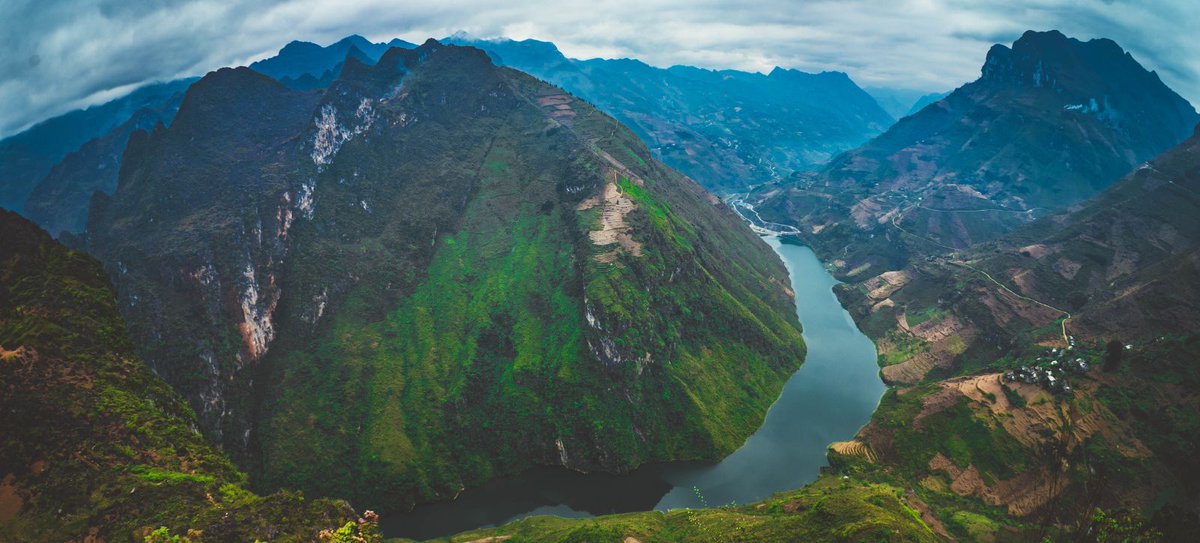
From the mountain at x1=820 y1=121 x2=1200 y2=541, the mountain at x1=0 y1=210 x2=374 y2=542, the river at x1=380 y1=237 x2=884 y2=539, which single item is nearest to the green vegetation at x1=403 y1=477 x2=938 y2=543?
the river at x1=380 y1=237 x2=884 y2=539

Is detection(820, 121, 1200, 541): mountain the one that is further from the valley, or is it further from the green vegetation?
the green vegetation

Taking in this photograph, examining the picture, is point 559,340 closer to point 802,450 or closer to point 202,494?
point 802,450

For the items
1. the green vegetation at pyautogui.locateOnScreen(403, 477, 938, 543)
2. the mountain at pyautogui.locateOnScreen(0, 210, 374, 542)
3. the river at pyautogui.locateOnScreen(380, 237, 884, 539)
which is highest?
the mountain at pyautogui.locateOnScreen(0, 210, 374, 542)

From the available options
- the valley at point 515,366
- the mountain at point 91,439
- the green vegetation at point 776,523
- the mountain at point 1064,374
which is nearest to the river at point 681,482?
→ the valley at point 515,366

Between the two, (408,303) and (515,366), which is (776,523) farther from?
(408,303)

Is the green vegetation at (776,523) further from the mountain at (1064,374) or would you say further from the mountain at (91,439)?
the mountain at (91,439)

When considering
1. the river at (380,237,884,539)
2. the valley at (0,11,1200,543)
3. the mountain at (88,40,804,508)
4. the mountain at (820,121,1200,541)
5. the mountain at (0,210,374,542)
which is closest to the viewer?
the mountain at (0,210,374,542)
